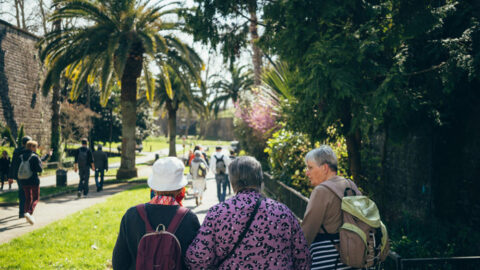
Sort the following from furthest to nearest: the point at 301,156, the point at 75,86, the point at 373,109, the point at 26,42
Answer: the point at 26,42, the point at 75,86, the point at 301,156, the point at 373,109

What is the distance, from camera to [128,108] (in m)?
17.3

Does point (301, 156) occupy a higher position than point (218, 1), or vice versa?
point (218, 1)

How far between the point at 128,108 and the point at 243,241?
15940 millimetres

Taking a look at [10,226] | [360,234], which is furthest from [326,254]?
[10,226]

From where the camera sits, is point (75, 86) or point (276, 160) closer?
point (276, 160)

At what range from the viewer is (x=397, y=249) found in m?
4.87

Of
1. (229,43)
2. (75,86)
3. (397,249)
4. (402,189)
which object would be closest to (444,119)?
(402,189)

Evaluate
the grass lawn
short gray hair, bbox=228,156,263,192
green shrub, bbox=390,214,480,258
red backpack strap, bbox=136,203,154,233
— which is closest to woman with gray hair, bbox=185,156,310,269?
short gray hair, bbox=228,156,263,192

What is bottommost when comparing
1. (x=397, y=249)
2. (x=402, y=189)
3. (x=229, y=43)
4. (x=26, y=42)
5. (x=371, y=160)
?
(x=397, y=249)

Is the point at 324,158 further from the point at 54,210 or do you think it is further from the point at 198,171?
the point at 54,210

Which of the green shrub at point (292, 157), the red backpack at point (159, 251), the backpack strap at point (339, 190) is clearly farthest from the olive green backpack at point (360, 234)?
the green shrub at point (292, 157)

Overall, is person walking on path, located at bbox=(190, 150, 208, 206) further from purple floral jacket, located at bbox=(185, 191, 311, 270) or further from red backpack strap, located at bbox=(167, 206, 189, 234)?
purple floral jacket, located at bbox=(185, 191, 311, 270)

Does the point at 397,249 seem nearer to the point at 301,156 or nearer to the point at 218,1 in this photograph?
the point at 218,1

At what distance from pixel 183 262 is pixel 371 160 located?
5899 mm
